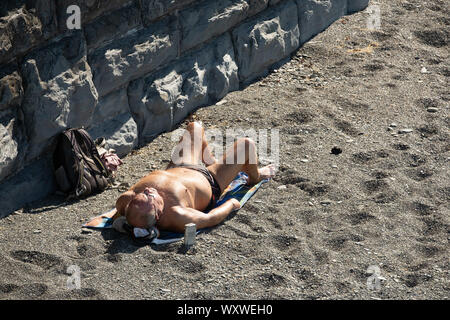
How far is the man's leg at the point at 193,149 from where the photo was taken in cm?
578

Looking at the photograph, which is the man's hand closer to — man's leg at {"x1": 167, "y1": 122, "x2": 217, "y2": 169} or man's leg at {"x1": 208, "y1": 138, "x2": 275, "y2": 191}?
man's leg at {"x1": 208, "y1": 138, "x2": 275, "y2": 191}

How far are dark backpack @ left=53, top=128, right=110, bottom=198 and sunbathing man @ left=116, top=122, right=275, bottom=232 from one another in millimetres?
477

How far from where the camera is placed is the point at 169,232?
5.07m

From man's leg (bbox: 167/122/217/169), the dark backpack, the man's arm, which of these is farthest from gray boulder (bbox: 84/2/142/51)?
the man's arm

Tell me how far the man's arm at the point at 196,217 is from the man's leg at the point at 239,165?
540 mm

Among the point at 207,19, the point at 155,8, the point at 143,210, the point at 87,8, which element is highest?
the point at 87,8

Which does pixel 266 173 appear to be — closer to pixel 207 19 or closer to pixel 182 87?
pixel 182 87

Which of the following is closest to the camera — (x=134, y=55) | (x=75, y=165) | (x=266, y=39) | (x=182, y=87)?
(x=75, y=165)

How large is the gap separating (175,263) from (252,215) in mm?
820

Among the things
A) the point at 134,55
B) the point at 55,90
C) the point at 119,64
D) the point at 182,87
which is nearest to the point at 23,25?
the point at 55,90

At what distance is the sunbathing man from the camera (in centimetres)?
498

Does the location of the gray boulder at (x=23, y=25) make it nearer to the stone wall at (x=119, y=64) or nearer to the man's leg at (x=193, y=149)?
the stone wall at (x=119, y=64)

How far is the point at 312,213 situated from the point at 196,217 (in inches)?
32.7

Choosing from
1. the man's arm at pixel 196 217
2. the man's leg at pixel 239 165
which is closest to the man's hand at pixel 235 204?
the man's arm at pixel 196 217
